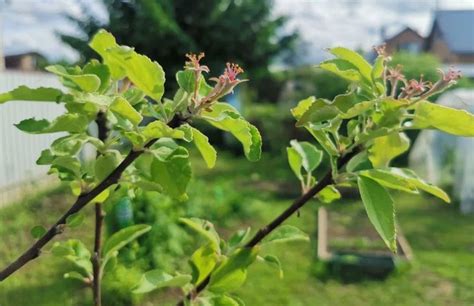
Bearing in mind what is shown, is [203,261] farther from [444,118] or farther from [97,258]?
[444,118]

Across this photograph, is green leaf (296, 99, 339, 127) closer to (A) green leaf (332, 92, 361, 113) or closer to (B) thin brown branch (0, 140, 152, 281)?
(A) green leaf (332, 92, 361, 113)

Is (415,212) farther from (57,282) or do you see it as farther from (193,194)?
(57,282)

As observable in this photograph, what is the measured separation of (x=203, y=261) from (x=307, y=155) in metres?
0.20

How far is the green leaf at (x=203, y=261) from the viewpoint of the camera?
625mm

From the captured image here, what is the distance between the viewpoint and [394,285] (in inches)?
137

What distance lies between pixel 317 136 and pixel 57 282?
113 inches

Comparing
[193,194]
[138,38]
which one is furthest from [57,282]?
[138,38]

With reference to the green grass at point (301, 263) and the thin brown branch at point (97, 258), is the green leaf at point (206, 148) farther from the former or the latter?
the green grass at point (301, 263)

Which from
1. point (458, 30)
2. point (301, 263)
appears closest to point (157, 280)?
point (301, 263)

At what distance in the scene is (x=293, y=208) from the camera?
59 cm

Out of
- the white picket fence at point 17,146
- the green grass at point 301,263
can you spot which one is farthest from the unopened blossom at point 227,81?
the white picket fence at point 17,146

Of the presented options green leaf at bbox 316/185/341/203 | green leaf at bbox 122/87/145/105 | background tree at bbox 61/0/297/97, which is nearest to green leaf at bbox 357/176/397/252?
green leaf at bbox 316/185/341/203

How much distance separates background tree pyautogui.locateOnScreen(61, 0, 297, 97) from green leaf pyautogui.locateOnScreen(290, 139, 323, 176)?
9.26 metres

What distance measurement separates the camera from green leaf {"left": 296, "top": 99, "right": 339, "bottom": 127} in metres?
0.50
